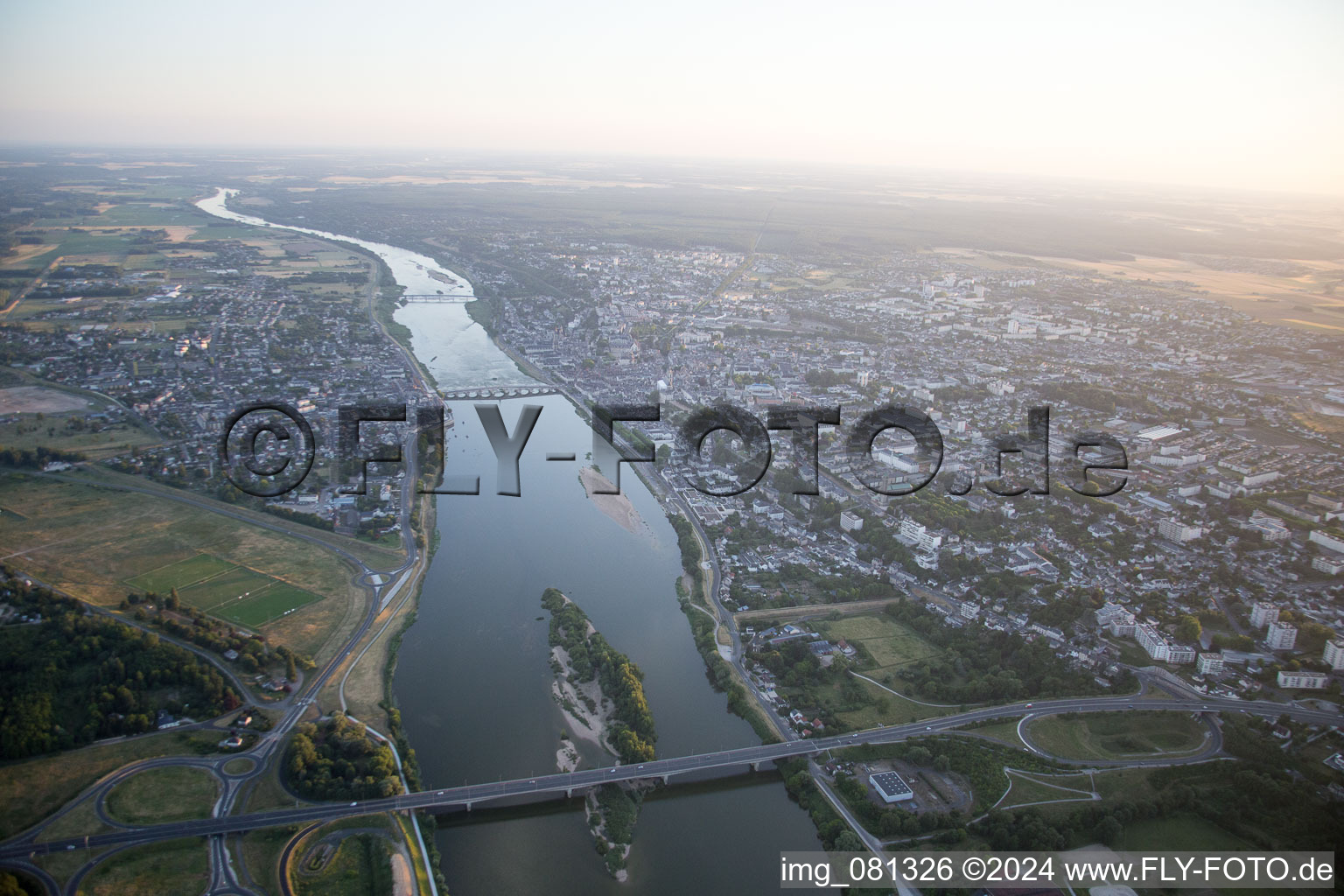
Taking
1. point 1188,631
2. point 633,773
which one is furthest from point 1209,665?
point 633,773

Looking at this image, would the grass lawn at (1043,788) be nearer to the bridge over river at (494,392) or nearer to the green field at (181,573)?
the green field at (181,573)

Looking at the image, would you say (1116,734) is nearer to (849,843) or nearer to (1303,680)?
(1303,680)

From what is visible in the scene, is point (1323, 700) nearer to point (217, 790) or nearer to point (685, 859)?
point (685, 859)

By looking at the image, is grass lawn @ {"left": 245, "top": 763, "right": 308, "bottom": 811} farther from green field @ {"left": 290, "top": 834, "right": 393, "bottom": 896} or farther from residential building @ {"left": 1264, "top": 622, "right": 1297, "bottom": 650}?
residential building @ {"left": 1264, "top": 622, "right": 1297, "bottom": 650}

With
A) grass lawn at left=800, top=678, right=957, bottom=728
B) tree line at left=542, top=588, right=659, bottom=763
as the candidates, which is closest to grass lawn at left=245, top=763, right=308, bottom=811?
tree line at left=542, top=588, right=659, bottom=763

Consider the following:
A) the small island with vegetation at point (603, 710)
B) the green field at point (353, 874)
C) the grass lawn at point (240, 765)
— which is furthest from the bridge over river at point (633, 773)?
the grass lawn at point (240, 765)

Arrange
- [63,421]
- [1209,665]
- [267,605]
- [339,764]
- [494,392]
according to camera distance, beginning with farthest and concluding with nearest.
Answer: [494,392]
[63,421]
[267,605]
[1209,665]
[339,764]

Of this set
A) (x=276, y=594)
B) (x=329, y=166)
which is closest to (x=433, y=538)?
(x=276, y=594)
